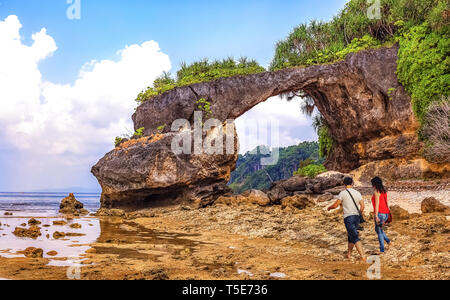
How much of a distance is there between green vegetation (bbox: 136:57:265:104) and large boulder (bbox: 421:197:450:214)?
12.2m

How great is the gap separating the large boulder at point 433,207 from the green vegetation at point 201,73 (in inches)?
480

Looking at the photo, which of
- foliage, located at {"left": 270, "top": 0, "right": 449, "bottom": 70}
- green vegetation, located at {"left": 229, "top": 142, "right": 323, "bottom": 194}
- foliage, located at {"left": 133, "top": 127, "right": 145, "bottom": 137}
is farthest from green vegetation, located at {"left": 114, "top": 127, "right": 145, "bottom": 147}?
green vegetation, located at {"left": 229, "top": 142, "right": 323, "bottom": 194}

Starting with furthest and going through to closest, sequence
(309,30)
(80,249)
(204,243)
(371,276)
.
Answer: (309,30) → (204,243) → (80,249) → (371,276)

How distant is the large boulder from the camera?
8859mm

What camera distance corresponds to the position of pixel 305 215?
37.2ft

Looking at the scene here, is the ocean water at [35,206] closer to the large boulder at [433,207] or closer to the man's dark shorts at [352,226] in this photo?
the man's dark shorts at [352,226]

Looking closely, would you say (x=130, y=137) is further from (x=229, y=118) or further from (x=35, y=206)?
(x=35, y=206)

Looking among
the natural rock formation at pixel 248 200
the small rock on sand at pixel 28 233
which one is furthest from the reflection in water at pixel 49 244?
the natural rock formation at pixel 248 200

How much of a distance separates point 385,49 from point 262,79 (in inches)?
253

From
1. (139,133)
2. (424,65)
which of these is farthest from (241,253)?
(424,65)

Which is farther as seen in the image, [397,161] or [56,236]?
[397,161]

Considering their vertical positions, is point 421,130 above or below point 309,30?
below
